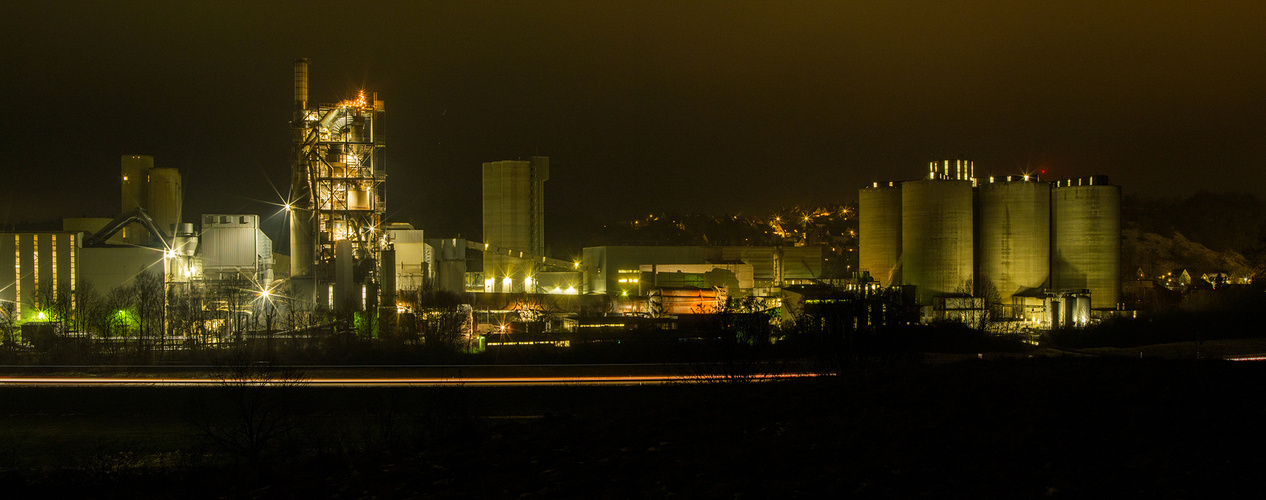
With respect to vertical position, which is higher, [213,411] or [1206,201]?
[1206,201]

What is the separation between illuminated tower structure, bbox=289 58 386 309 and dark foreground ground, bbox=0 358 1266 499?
2015 cm

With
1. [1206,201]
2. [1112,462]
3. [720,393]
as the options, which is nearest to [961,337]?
[720,393]

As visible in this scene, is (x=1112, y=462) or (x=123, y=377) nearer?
(x=1112, y=462)

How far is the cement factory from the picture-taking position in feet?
121

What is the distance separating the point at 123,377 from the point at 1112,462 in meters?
23.9

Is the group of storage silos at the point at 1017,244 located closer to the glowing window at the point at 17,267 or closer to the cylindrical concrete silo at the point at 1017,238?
the cylindrical concrete silo at the point at 1017,238

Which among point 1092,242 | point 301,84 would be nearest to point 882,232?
point 1092,242

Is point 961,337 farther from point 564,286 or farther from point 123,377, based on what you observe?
point 564,286

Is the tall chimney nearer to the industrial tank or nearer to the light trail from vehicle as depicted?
the industrial tank

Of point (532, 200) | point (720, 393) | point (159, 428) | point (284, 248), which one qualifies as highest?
point (532, 200)

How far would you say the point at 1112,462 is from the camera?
851cm

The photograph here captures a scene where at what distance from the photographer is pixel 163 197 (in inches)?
1678

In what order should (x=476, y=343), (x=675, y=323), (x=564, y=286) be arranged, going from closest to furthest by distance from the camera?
(x=476, y=343) → (x=675, y=323) → (x=564, y=286)

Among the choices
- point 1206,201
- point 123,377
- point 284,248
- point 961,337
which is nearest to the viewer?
point 123,377
